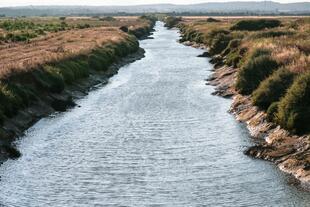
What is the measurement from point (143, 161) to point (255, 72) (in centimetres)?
2084

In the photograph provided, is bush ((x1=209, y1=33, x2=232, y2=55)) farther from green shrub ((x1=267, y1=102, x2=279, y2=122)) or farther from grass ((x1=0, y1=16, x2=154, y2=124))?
green shrub ((x1=267, y1=102, x2=279, y2=122))

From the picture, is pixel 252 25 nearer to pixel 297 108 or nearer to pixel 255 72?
pixel 255 72

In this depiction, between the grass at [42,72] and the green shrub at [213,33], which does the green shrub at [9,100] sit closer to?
the grass at [42,72]

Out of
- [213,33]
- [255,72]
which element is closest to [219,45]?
[213,33]

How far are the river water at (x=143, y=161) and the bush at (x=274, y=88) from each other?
8.15ft

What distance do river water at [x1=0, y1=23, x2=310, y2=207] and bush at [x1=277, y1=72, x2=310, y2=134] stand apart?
2794 mm

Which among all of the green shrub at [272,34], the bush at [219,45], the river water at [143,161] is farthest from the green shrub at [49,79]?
the bush at [219,45]

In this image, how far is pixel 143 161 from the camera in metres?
32.3

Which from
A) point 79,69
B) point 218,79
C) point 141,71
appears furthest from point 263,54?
point 141,71

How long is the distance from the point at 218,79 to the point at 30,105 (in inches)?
1029

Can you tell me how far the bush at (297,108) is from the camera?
112 feet

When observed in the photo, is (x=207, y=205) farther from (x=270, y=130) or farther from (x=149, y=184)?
(x=270, y=130)

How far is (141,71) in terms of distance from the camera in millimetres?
76312

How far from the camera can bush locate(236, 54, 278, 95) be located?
49.5 m
